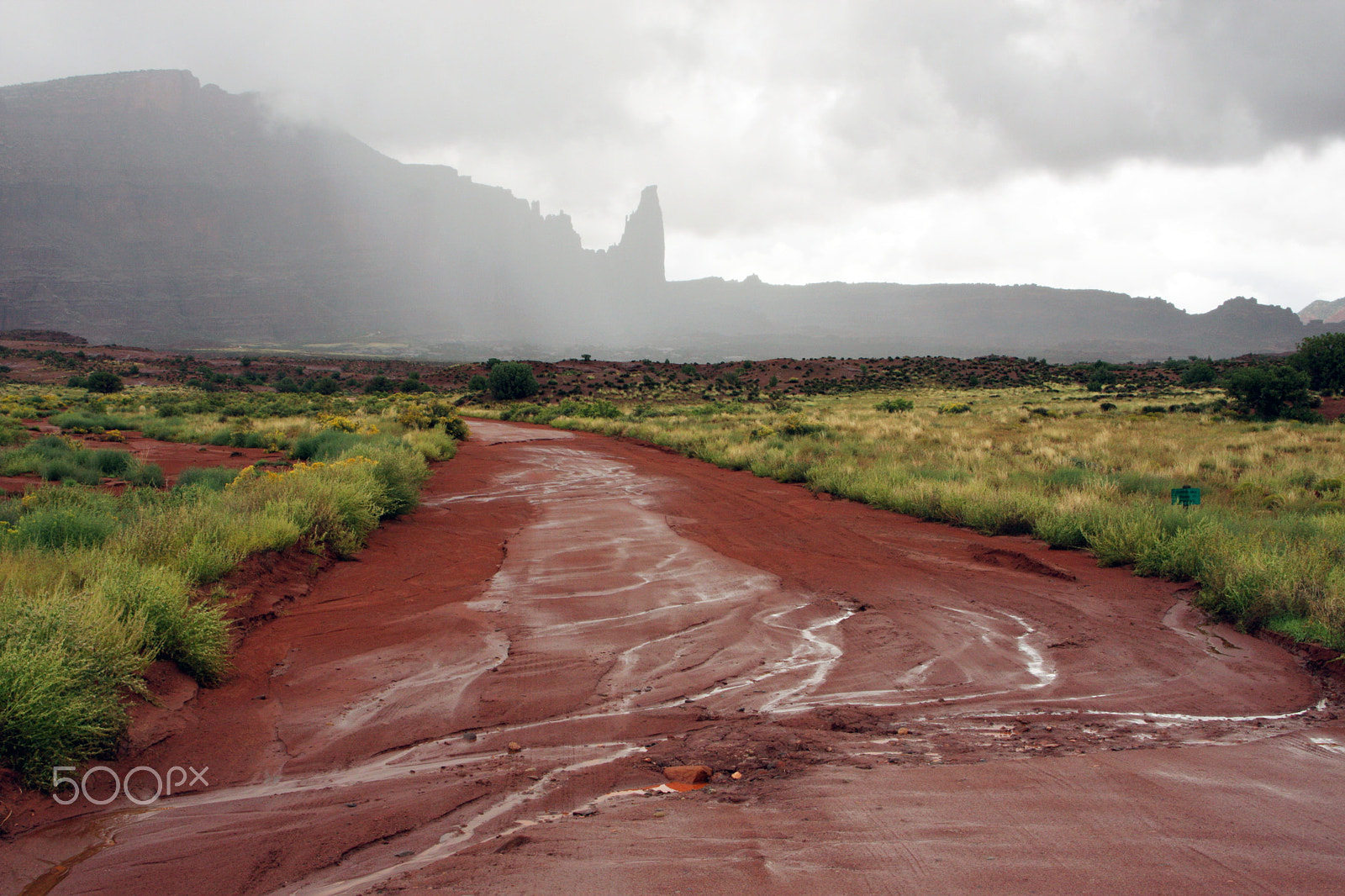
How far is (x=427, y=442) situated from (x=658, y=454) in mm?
7489

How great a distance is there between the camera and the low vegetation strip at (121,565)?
4027 mm

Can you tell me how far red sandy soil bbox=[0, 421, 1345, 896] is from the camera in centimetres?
322

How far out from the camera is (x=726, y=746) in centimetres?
455

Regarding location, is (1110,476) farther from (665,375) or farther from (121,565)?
(665,375)

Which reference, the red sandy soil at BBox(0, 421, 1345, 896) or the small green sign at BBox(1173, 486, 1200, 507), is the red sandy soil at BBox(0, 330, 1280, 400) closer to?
the small green sign at BBox(1173, 486, 1200, 507)

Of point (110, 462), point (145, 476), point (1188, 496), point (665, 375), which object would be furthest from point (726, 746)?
point (665, 375)

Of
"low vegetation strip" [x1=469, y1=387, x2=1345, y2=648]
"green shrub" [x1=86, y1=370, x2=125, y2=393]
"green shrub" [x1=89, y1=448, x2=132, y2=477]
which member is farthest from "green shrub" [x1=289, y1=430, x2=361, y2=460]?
"green shrub" [x1=86, y1=370, x2=125, y2=393]

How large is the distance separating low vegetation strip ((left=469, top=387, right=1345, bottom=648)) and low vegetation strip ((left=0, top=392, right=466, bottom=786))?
947cm

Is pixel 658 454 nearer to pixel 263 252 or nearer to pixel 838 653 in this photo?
pixel 838 653

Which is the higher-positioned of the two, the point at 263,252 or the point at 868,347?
the point at 263,252

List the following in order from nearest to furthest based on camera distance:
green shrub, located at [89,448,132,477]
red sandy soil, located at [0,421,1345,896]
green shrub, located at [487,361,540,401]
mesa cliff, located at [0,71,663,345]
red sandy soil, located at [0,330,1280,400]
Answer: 1. red sandy soil, located at [0,421,1345,896]
2. green shrub, located at [89,448,132,477]
3. green shrub, located at [487,361,540,401]
4. red sandy soil, located at [0,330,1280,400]
5. mesa cliff, located at [0,71,663,345]

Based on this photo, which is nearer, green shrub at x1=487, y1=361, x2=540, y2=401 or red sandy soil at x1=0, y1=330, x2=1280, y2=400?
green shrub at x1=487, y1=361, x2=540, y2=401

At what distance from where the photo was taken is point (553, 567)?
9.97m

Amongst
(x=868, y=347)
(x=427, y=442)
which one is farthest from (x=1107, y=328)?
(x=427, y=442)
